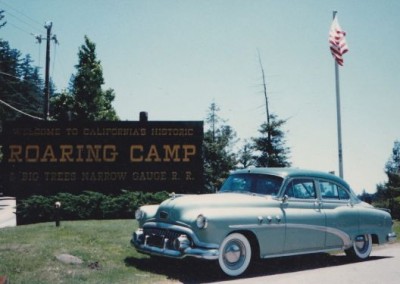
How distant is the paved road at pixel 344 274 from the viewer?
6.88 metres

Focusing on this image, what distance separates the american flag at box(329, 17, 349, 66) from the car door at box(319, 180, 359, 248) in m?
9.28

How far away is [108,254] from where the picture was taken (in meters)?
8.21

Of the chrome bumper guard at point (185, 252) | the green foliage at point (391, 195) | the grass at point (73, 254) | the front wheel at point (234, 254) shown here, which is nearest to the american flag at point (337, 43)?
the green foliage at point (391, 195)

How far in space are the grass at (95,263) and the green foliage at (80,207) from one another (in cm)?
467

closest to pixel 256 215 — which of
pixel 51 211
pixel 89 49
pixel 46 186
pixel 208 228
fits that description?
pixel 208 228

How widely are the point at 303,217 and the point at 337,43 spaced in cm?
1126

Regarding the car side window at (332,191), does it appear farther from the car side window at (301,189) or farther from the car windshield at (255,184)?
the car windshield at (255,184)

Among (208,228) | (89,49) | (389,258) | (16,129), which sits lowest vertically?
(389,258)

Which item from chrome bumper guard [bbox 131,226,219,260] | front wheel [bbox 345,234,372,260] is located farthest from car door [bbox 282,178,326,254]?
chrome bumper guard [bbox 131,226,219,260]

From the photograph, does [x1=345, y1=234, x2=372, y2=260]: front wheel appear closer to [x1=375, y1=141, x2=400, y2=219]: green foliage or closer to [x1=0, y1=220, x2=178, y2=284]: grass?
[x1=0, y1=220, x2=178, y2=284]: grass

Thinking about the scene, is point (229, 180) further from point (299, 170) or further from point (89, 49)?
Result: point (89, 49)

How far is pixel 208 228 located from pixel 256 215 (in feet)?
3.54

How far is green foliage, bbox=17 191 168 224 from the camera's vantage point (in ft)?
48.9

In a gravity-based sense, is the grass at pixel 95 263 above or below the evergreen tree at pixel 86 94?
below
